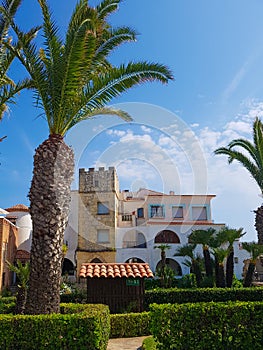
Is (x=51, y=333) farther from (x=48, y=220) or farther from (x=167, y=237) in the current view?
(x=167, y=237)

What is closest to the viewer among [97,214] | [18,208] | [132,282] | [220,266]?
[132,282]

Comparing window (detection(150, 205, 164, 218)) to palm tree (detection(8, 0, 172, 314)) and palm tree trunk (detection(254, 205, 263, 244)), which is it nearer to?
palm tree trunk (detection(254, 205, 263, 244))

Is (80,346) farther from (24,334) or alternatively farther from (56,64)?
(56,64)

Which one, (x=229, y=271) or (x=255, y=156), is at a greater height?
(x=255, y=156)

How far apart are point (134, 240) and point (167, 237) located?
333cm

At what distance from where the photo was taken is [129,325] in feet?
46.5

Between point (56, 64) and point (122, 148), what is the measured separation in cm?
1174

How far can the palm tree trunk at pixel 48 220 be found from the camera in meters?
10.4

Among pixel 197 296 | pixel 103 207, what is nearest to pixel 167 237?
pixel 103 207

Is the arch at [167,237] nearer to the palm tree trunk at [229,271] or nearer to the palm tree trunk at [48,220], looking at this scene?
the palm tree trunk at [229,271]

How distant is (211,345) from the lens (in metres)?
8.55

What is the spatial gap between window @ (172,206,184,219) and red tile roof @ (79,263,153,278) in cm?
2044

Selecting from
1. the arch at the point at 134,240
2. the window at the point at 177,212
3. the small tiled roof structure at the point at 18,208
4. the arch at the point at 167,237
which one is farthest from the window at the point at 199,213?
the small tiled roof structure at the point at 18,208

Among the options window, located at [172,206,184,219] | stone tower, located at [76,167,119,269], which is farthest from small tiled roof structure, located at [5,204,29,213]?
window, located at [172,206,184,219]
